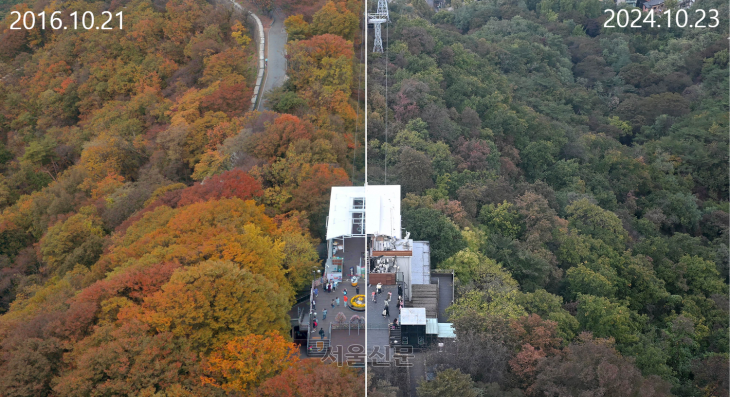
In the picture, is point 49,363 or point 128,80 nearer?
point 49,363

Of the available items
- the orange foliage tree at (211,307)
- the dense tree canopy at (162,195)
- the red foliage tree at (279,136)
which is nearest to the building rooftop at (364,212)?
the dense tree canopy at (162,195)

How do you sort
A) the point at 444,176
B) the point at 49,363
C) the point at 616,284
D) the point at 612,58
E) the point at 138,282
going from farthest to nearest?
the point at 612,58
the point at 444,176
the point at 616,284
the point at 138,282
the point at 49,363

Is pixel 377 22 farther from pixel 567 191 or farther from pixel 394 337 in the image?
pixel 394 337

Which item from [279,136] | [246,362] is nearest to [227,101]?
[279,136]

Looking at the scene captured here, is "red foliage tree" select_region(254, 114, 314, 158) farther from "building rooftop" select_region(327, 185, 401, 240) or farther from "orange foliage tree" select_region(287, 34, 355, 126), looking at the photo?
"building rooftop" select_region(327, 185, 401, 240)

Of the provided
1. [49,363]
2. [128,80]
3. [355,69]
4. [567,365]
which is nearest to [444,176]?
[355,69]

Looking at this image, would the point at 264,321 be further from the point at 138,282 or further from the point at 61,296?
the point at 61,296
